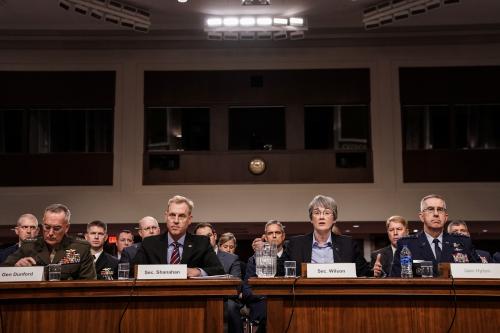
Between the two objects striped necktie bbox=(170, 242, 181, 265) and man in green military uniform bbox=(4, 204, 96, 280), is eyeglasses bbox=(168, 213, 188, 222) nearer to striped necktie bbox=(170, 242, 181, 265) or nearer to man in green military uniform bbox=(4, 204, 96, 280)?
striped necktie bbox=(170, 242, 181, 265)

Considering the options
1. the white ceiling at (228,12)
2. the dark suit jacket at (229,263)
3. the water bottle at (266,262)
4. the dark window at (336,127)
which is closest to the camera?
the water bottle at (266,262)

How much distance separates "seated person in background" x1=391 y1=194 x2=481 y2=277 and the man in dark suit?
1.26 metres

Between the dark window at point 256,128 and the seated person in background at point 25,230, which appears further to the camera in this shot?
the dark window at point 256,128

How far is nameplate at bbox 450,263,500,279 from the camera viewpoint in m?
2.96

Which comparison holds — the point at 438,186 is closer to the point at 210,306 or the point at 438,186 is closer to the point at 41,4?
the point at 41,4

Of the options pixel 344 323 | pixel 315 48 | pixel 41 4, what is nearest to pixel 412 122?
pixel 315 48

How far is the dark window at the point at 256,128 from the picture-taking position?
10367mm

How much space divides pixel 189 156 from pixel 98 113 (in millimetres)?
1781

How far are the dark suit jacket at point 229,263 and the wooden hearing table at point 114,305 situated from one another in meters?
2.29

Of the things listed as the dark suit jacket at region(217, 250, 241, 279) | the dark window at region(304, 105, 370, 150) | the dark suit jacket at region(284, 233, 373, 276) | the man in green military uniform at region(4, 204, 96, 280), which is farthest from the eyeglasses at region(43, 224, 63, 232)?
the dark window at region(304, 105, 370, 150)

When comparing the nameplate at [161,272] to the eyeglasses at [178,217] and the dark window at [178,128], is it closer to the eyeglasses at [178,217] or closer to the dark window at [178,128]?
the eyeglasses at [178,217]

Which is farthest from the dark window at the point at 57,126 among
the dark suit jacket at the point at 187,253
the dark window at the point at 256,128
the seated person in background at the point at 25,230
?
the dark suit jacket at the point at 187,253

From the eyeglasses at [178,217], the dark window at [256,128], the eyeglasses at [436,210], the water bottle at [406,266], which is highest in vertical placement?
the dark window at [256,128]

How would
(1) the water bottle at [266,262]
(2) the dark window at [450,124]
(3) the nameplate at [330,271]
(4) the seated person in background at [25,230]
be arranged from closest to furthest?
1. (3) the nameplate at [330,271]
2. (1) the water bottle at [266,262]
3. (4) the seated person in background at [25,230]
4. (2) the dark window at [450,124]
